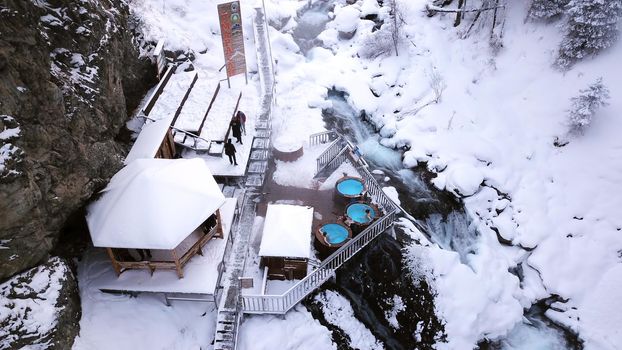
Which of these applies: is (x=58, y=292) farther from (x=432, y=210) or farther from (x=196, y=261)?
(x=432, y=210)

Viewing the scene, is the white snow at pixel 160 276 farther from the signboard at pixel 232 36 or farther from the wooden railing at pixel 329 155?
the signboard at pixel 232 36

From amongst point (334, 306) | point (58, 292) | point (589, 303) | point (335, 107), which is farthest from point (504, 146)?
point (58, 292)

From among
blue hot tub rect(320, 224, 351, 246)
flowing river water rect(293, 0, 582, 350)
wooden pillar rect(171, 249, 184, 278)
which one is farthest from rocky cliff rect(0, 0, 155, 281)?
flowing river water rect(293, 0, 582, 350)

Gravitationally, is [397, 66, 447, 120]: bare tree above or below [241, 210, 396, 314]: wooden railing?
above

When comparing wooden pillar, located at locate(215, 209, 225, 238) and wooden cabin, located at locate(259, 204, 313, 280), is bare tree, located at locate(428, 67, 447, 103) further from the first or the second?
wooden pillar, located at locate(215, 209, 225, 238)

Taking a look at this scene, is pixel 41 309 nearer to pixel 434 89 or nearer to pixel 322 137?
pixel 322 137

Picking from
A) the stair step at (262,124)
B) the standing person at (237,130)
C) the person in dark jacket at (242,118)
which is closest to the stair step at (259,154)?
the standing person at (237,130)
